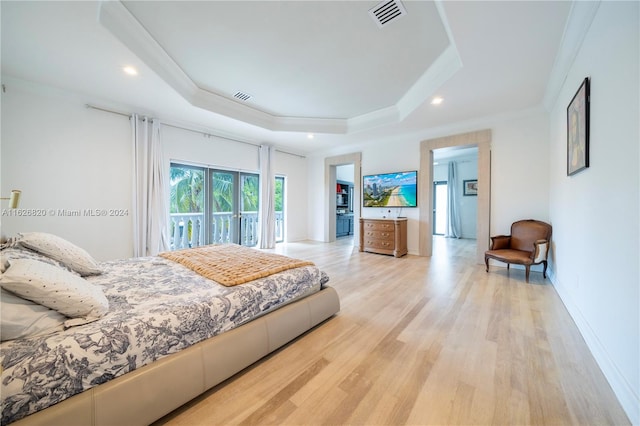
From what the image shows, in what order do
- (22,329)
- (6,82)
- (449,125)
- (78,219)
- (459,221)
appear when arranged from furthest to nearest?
1. (459,221)
2. (449,125)
3. (78,219)
4. (6,82)
5. (22,329)

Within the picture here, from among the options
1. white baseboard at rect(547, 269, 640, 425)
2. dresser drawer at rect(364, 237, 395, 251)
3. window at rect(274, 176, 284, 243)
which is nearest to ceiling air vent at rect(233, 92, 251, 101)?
window at rect(274, 176, 284, 243)

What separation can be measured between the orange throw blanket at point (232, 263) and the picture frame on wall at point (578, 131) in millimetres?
2619

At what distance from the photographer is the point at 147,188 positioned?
409 cm

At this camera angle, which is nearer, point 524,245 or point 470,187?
point 524,245

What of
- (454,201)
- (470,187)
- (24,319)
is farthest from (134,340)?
(470,187)

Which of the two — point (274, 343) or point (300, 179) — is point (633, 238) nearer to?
point (274, 343)

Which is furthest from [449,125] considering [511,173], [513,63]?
[513,63]

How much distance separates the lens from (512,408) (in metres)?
1.26

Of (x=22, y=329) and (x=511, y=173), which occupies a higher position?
(x=511, y=173)

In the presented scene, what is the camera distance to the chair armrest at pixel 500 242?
3746 millimetres

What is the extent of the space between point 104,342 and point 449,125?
17.9 feet

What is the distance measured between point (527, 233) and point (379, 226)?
98.0 inches

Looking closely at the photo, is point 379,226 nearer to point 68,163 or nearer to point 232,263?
point 232,263

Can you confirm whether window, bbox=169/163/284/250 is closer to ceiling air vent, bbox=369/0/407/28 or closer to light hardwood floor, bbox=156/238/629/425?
light hardwood floor, bbox=156/238/629/425
